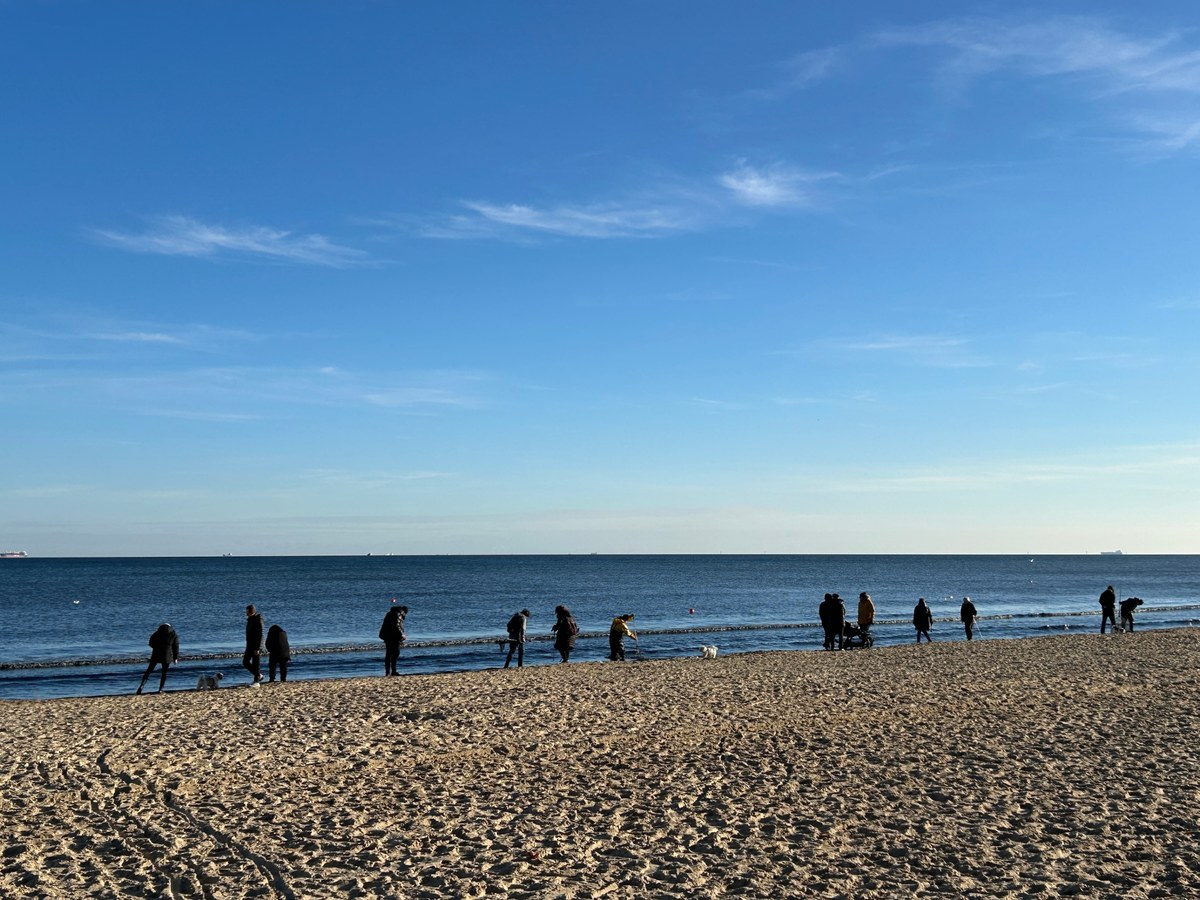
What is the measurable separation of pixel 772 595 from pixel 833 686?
60348 mm

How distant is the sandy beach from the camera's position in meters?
7.69

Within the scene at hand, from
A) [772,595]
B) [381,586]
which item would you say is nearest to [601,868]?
[772,595]

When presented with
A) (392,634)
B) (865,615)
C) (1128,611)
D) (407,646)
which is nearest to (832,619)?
(865,615)

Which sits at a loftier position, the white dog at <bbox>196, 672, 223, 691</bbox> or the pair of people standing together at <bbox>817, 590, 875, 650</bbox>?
the pair of people standing together at <bbox>817, 590, 875, 650</bbox>

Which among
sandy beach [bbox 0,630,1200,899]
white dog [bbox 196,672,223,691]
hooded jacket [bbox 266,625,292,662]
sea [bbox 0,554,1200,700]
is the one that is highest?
hooded jacket [bbox 266,625,292,662]

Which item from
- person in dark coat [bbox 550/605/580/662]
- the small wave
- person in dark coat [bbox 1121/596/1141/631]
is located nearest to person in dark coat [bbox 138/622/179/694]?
person in dark coat [bbox 550/605/580/662]

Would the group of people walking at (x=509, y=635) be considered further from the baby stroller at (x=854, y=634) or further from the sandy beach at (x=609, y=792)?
the sandy beach at (x=609, y=792)

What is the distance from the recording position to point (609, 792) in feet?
34.1

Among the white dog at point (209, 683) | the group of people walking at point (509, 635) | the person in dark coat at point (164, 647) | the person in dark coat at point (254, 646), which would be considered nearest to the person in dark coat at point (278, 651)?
the group of people walking at point (509, 635)

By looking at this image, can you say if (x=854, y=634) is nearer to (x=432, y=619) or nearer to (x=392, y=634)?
(x=392, y=634)

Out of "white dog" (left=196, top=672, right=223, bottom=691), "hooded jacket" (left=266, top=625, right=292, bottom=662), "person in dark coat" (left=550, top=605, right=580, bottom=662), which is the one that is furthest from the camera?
"person in dark coat" (left=550, top=605, right=580, bottom=662)

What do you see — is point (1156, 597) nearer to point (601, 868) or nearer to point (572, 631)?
point (572, 631)

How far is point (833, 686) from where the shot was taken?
1823 centimetres

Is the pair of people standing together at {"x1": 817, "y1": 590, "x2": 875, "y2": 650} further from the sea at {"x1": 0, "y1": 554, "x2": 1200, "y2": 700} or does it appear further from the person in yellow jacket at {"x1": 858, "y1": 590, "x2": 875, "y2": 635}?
the sea at {"x1": 0, "y1": 554, "x2": 1200, "y2": 700}
